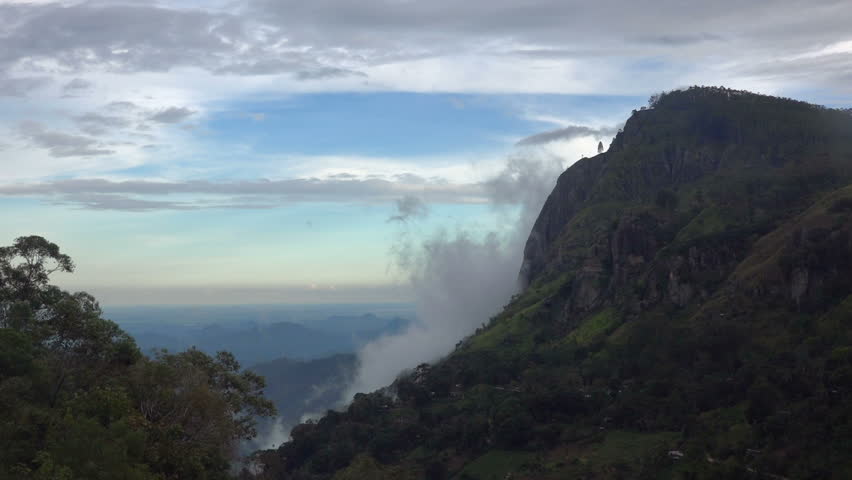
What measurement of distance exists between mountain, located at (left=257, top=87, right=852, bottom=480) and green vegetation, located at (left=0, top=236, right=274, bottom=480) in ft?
29.4

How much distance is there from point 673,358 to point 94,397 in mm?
83569

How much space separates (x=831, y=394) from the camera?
69.2m

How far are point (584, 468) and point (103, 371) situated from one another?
51169mm

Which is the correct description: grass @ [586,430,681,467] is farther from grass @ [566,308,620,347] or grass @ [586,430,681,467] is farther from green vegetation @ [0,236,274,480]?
green vegetation @ [0,236,274,480]

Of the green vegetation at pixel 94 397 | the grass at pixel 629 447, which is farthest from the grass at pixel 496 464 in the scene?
the green vegetation at pixel 94 397

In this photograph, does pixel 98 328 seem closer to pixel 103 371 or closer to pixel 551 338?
pixel 103 371

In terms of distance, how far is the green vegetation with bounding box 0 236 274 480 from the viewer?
27.9 meters

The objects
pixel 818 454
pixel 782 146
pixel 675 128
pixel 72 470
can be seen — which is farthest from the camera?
pixel 675 128

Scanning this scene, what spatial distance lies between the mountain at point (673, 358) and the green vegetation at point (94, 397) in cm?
897

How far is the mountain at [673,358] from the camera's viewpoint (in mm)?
71875

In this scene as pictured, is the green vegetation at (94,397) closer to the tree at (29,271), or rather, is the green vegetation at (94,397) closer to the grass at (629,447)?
the tree at (29,271)

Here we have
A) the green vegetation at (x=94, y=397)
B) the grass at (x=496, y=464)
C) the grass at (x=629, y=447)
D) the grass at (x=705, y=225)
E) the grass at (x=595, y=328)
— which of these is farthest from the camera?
the grass at (x=705, y=225)

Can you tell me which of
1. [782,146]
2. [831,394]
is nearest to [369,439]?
[831,394]

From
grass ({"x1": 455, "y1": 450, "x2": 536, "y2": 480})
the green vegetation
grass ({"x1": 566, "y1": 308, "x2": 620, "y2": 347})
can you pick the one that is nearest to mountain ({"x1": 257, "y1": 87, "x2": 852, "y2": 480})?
grass ({"x1": 455, "y1": 450, "x2": 536, "y2": 480})
